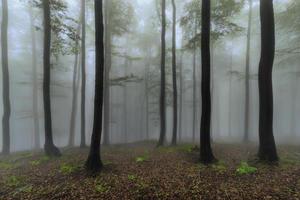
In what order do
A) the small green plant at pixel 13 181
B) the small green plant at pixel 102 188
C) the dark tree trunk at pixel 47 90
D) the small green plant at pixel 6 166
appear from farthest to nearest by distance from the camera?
the dark tree trunk at pixel 47 90 < the small green plant at pixel 6 166 < the small green plant at pixel 13 181 < the small green plant at pixel 102 188

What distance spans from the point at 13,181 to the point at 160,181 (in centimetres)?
493

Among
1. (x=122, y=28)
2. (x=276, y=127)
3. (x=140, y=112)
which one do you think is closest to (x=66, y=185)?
(x=122, y=28)

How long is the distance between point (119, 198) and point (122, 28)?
41.3ft

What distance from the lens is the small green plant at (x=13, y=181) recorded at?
5.85 meters

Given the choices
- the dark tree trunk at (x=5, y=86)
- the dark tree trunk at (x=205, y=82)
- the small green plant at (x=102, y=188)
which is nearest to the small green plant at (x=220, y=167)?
the dark tree trunk at (x=205, y=82)

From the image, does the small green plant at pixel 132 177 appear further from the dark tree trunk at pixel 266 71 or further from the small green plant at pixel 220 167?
the dark tree trunk at pixel 266 71

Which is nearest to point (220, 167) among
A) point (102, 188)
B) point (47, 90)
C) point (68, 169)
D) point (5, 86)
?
point (102, 188)

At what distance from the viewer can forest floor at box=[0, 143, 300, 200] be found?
471 cm

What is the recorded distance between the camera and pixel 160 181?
→ 215 inches

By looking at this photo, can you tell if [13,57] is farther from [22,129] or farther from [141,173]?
[141,173]

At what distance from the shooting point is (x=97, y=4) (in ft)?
21.8

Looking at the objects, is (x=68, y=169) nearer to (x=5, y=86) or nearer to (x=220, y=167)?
(x=220, y=167)

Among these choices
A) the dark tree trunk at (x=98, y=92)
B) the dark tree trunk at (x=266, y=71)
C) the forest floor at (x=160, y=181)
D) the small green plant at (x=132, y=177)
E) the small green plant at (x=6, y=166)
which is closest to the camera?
the forest floor at (x=160, y=181)

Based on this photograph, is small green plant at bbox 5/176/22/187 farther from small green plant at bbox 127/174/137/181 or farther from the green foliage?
small green plant at bbox 127/174/137/181
